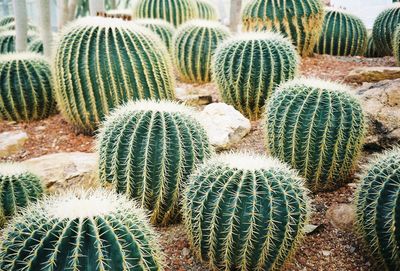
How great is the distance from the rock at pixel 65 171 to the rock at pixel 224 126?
102cm

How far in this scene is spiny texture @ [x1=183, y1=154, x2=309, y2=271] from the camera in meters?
2.37

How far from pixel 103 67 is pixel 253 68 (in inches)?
56.0

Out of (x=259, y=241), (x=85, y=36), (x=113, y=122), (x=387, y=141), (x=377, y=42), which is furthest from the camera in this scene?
(x=377, y=42)

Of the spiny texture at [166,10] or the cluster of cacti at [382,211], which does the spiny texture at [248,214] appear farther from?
the spiny texture at [166,10]

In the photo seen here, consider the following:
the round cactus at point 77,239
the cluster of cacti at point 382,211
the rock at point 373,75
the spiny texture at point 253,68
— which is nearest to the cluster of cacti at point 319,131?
the cluster of cacti at point 382,211

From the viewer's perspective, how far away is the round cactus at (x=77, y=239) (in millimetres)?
1778

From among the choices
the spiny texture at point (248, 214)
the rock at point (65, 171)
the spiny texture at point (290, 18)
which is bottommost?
the rock at point (65, 171)

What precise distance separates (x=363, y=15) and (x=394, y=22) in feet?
12.0

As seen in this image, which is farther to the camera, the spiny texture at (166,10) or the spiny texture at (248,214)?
the spiny texture at (166,10)

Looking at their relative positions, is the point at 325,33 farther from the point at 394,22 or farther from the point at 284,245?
the point at 284,245

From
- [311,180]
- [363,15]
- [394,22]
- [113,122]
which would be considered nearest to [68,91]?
[113,122]

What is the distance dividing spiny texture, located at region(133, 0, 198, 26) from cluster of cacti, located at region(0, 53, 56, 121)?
362 centimetres

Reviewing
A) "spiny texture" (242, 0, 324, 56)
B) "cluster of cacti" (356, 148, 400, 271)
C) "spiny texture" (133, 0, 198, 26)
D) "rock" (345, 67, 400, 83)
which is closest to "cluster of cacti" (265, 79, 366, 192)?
"cluster of cacti" (356, 148, 400, 271)

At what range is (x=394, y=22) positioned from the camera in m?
6.88
